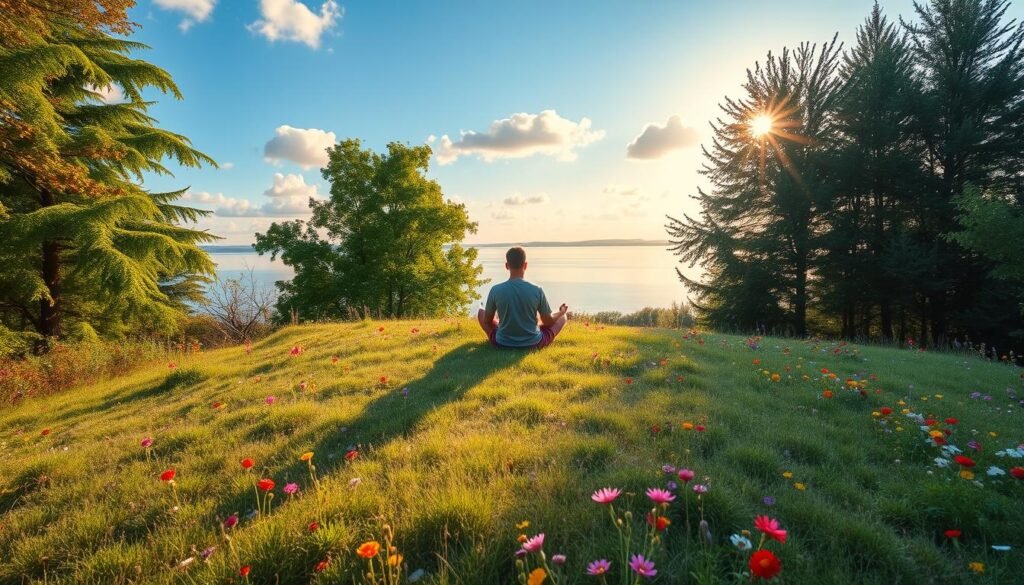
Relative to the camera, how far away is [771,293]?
61.5ft

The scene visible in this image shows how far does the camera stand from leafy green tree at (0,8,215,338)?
899 centimetres

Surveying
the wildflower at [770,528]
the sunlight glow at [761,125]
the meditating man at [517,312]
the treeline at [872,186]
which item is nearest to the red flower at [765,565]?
the wildflower at [770,528]

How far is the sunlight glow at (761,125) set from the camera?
757 inches

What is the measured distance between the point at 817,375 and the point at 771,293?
51.5 ft

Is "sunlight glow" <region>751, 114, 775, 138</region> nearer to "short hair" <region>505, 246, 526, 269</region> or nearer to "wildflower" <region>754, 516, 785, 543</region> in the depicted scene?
"short hair" <region>505, 246, 526, 269</region>

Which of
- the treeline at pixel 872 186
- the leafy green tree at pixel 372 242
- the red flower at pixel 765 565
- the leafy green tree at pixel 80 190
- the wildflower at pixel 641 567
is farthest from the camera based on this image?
the leafy green tree at pixel 372 242

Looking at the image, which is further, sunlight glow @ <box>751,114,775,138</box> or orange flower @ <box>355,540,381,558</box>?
sunlight glow @ <box>751,114,775,138</box>

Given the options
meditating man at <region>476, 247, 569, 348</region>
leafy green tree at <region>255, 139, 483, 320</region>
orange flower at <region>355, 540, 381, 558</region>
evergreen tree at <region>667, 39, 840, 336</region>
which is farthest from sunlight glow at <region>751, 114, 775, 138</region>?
orange flower at <region>355, 540, 381, 558</region>

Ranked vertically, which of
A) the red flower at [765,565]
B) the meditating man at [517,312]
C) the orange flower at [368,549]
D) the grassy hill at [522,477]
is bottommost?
the grassy hill at [522,477]

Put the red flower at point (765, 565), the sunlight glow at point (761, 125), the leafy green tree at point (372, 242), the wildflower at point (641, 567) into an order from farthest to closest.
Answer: the leafy green tree at point (372, 242) < the sunlight glow at point (761, 125) < the wildflower at point (641, 567) < the red flower at point (765, 565)

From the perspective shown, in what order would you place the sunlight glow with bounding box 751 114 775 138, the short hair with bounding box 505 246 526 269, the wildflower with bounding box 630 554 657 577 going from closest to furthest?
the wildflower with bounding box 630 554 657 577 < the short hair with bounding box 505 246 526 269 < the sunlight glow with bounding box 751 114 775 138

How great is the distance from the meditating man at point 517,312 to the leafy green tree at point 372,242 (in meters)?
14.6

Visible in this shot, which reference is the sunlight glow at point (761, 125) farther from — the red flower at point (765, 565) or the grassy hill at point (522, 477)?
the red flower at point (765, 565)

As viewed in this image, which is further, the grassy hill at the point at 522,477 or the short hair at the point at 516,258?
the short hair at the point at 516,258
